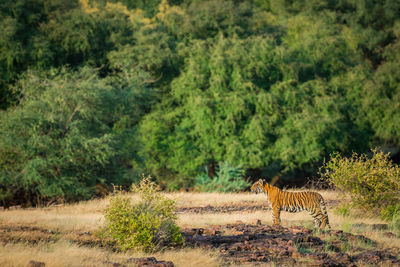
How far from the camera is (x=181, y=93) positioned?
76.9ft

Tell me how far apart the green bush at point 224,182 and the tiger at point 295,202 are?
428 inches

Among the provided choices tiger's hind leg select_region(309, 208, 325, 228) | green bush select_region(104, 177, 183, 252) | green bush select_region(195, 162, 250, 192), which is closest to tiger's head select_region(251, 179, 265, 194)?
tiger's hind leg select_region(309, 208, 325, 228)

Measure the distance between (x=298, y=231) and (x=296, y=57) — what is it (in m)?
17.5

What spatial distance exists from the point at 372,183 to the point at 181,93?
43.9ft

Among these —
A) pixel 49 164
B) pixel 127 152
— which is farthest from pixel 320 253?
pixel 127 152

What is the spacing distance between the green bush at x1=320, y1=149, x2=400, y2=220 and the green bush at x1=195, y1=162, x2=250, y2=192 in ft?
31.2

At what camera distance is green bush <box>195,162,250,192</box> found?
21656 millimetres

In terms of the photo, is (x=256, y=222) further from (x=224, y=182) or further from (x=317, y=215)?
(x=224, y=182)

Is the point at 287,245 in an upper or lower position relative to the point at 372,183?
upper

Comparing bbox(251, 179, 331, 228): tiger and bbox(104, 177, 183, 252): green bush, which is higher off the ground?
bbox(104, 177, 183, 252): green bush

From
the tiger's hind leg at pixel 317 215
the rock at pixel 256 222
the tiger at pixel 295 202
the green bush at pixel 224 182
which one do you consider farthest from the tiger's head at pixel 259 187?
the green bush at pixel 224 182

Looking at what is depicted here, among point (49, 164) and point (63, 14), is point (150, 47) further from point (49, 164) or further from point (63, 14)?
point (49, 164)

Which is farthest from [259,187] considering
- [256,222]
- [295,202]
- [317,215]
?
[317,215]

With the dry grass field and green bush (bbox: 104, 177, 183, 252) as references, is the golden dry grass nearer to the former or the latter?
the dry grass field
